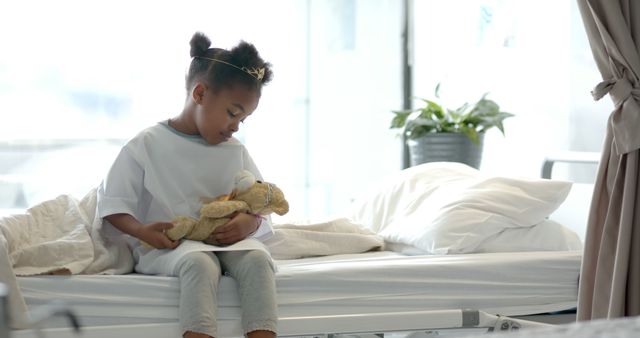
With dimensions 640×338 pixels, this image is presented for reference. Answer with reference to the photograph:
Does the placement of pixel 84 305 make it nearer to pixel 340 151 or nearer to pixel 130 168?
pixel 130 168

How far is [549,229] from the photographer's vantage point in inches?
113

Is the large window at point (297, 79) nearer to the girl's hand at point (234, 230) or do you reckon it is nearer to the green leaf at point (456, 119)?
the green leaf at point (456, 119)

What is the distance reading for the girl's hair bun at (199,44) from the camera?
8.43 feet

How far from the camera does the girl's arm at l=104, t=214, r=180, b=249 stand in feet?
7.93

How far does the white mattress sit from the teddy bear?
0.14 m

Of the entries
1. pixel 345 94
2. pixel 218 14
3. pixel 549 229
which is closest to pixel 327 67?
pixel 345 94

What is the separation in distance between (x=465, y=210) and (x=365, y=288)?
44 cm

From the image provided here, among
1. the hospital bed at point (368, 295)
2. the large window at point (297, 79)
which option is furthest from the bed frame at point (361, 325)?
the large window at point (297, 79)

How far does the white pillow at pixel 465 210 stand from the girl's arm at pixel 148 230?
2.37 feet

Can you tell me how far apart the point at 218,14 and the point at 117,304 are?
2391 millimetres

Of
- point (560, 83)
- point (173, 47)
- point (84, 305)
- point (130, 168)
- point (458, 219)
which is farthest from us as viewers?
point (173, 47)

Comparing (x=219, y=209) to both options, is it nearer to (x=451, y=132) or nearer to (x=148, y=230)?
(x=148, y=230)

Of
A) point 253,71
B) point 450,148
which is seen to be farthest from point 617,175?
point 450,148

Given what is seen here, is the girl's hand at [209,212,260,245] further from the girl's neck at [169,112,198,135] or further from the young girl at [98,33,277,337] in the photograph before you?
the girl's neck at [169,112,198,135]
